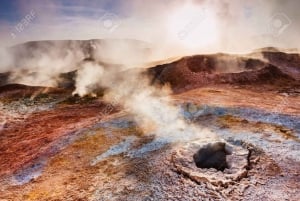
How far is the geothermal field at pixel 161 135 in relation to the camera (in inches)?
546

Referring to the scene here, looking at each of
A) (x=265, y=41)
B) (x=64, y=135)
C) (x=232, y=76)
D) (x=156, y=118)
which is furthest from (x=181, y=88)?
(x=265, y=41)

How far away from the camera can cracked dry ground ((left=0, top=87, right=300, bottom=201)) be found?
43.8ft

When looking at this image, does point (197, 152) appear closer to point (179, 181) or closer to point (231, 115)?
point (179, 181)

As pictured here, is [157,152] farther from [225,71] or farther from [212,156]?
[225,71]

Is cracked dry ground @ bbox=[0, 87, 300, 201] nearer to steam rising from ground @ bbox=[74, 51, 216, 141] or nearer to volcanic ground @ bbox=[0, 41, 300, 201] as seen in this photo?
volcanic ground @ bbox=[0, 41, 300, 201]

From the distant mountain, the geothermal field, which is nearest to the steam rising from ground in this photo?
the geothermal field

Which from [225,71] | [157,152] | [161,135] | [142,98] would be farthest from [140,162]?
[225,71]

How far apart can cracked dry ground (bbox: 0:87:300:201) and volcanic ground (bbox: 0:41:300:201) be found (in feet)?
0.16

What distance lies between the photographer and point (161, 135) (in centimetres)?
1902

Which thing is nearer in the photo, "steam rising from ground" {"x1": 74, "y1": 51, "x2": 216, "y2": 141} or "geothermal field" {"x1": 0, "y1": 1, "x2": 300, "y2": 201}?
"geothermal field" {"x1": 0, "y1": 1, "x2": 300, "y2": 201}

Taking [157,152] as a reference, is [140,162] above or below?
below

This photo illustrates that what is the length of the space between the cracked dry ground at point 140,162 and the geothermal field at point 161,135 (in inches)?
2.3

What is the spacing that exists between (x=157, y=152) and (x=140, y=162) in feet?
4.21

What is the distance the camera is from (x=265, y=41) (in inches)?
3575
